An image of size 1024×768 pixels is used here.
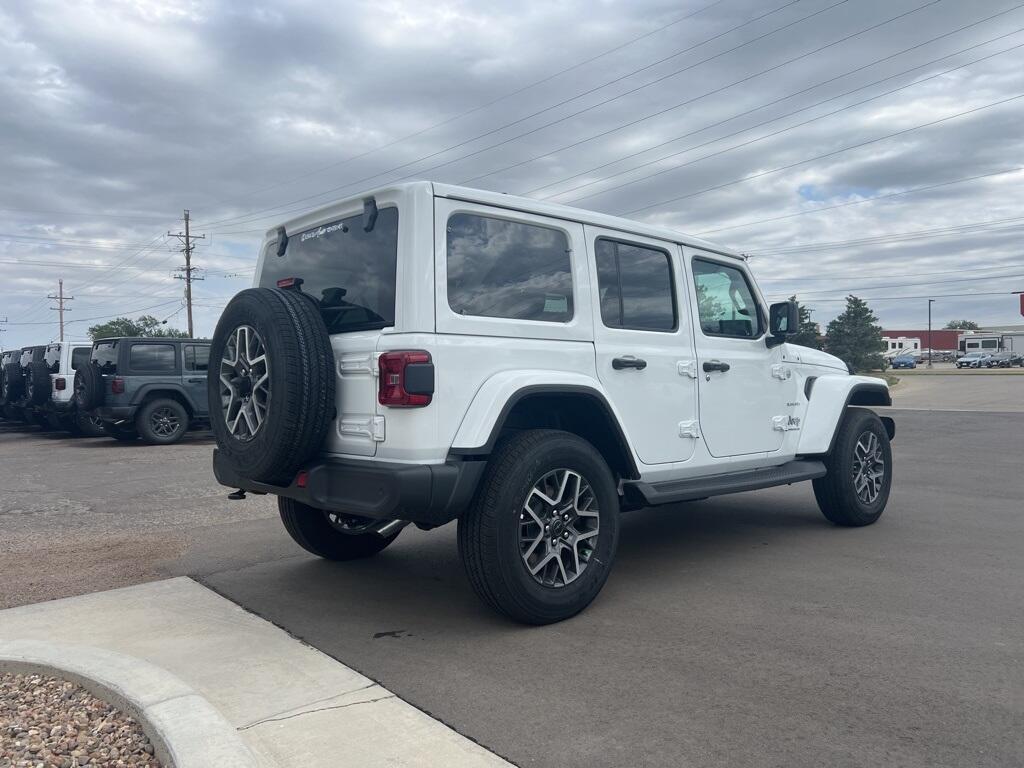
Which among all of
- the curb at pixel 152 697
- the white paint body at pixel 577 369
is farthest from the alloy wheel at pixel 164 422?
the curb at pixel 152 697

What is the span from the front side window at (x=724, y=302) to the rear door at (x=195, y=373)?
1108cm

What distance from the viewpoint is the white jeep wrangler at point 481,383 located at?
12.7 ft

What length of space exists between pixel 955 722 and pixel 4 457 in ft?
45.1

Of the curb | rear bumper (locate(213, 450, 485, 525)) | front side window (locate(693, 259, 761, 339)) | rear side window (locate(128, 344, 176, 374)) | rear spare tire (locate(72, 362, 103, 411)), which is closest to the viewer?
the curb

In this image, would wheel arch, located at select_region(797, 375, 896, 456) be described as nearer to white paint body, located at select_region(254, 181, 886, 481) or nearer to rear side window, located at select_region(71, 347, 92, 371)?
white paint body, located at select_region(254, 181, 886, 481)

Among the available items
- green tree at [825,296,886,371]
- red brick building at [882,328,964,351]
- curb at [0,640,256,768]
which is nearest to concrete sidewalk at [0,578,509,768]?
curb at [0,640,256,768]

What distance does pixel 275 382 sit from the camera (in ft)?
12.9

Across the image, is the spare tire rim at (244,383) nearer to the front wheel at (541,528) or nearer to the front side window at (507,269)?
the front side window at (507,269)

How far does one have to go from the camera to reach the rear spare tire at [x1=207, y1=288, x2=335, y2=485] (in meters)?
3.94

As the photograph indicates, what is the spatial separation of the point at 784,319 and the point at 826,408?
0.89 m

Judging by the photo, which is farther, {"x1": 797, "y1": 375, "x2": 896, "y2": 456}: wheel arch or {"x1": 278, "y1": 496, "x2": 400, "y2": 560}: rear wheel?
{"x1": 797, "y1": 375, "x2": 896, "y2": 456}: wheel arch

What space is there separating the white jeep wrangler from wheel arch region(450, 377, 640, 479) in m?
0.01

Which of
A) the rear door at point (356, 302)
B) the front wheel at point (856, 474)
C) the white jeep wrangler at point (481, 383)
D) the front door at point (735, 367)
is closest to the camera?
the white jeep wrangler at point (481, 383)

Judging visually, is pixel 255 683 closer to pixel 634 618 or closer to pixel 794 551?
pixel 634 618
